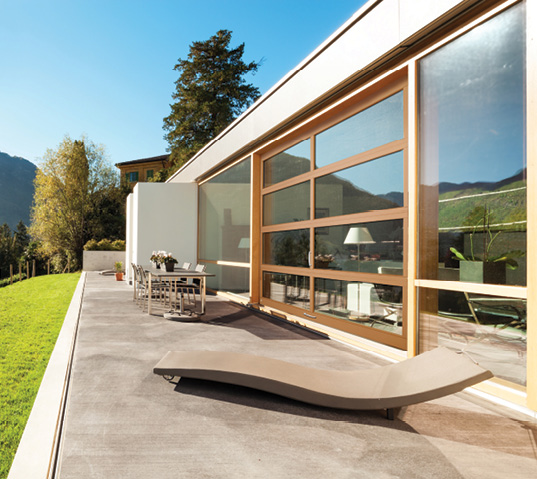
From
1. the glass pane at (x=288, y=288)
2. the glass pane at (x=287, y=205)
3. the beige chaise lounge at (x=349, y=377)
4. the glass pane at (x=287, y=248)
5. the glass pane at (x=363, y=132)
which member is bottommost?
the beige chaise lounge at (x=349, y=377)

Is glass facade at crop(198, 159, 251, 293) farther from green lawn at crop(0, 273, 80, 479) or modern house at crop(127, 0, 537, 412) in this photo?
green lawn at crop(0, 273, 80, 479)

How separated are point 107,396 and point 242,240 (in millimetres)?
5877

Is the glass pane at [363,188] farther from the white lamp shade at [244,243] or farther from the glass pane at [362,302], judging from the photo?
the white lamp shade at [244,243]

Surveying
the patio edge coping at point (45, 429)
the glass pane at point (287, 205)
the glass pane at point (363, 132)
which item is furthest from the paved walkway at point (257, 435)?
the glass pane at point (287, 205)

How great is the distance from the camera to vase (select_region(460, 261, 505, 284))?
316 centimetres

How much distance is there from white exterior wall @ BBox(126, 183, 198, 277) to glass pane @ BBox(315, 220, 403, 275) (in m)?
7.25

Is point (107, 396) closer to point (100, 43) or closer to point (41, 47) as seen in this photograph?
point (100, 43)

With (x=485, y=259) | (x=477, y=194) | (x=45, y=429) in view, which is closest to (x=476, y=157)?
(x=477, y=194)

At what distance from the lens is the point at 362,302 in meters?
4.98

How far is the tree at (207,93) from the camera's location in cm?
2683

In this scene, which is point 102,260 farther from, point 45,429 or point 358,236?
point 45,429

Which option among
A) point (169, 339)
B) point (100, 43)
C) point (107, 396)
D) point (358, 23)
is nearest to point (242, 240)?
point (169, 339)

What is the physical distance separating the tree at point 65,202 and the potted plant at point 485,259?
28662 mm

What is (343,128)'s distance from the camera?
5469 mm
